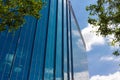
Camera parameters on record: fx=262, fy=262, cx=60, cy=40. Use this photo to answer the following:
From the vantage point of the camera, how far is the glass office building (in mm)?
27241

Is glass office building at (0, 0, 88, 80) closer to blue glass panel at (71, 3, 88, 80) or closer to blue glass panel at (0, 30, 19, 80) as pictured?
blue glass panel at (0, 30, 19, 80)

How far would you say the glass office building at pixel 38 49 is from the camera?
2724 centimetres

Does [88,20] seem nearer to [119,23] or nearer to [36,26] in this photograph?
[119,23]

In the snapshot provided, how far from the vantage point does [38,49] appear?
105ft

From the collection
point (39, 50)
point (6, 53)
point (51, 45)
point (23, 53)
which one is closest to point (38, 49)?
point (39, 50)

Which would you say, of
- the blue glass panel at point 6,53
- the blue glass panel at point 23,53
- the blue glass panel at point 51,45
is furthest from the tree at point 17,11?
the blue glass panel at point 51,45

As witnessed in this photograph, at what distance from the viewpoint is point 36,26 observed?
3391 cm

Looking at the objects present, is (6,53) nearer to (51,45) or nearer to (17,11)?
(51,45)

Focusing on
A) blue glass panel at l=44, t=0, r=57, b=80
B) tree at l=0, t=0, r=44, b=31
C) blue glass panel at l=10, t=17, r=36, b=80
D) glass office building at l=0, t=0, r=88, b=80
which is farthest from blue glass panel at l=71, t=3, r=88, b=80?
tree at l=0, t=0, r=44, b=31

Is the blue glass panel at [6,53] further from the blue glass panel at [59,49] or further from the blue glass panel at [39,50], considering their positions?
the blue glass panel at [59,49]

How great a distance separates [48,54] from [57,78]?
Answer: 4.12m

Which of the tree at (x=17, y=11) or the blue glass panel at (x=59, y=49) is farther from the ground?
the blue glass panel at (x=59, y=49)

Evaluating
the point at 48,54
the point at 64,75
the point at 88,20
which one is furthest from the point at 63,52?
the point at 88,20

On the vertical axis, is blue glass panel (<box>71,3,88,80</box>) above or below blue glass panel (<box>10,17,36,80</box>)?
above
